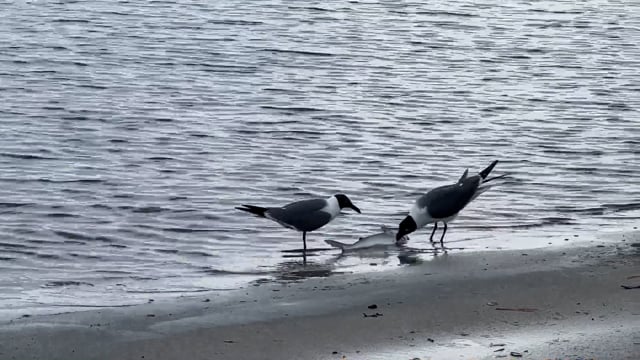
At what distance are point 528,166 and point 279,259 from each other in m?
4.33

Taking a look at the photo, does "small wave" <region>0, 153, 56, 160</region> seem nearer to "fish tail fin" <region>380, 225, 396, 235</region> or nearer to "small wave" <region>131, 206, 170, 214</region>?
"small wave" <region>131, 206, 170, 214</region>

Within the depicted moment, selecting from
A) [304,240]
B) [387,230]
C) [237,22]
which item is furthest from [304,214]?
[237,22]

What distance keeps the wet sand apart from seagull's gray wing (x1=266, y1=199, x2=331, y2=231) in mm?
1390

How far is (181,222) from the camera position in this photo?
10.4m

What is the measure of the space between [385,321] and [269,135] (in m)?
7.58

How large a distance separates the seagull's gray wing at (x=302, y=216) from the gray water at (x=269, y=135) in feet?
0.81

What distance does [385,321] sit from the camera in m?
6.82

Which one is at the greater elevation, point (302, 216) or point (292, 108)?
point (302, 216)

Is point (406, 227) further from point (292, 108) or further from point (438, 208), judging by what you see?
point (292, 108)

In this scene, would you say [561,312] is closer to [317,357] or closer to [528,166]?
[317,357]

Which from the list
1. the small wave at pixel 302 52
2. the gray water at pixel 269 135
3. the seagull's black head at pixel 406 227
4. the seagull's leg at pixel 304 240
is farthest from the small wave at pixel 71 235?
the small wave at pixel 302 52

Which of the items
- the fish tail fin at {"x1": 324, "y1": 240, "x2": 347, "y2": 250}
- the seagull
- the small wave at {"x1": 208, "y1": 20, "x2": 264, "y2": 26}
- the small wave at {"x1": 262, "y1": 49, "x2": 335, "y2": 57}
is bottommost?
the small wave at {"x1": 208, "y1": 20, "x2": 264, "y2": 26}

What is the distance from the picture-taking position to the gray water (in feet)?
30.9

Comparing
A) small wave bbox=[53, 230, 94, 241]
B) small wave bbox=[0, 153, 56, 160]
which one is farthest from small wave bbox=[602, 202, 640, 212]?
small wave bbox=[0, 153, 56, 160]
